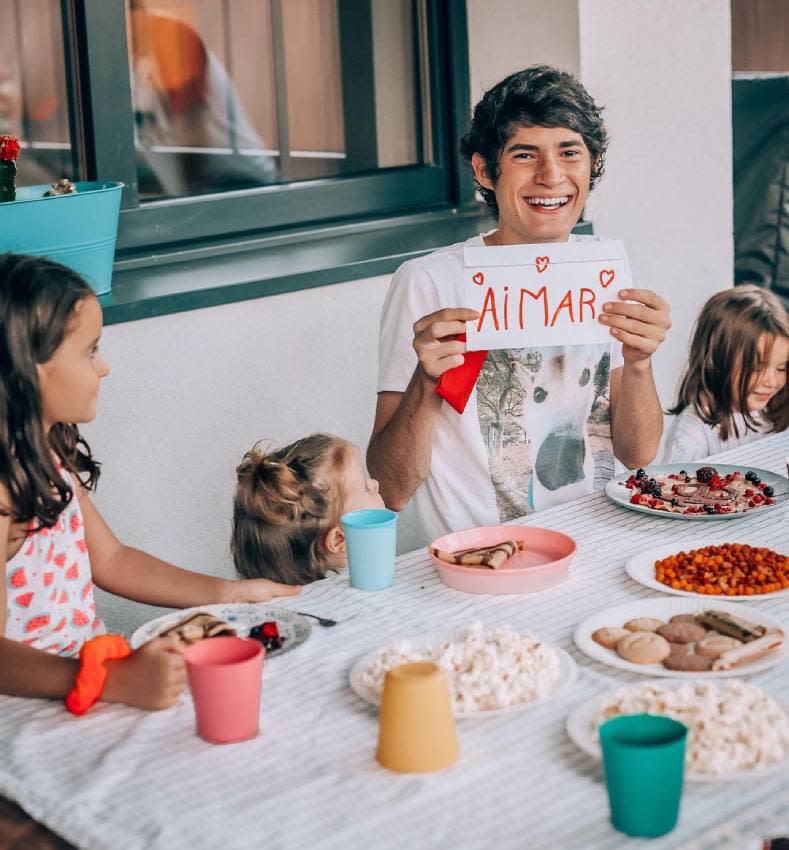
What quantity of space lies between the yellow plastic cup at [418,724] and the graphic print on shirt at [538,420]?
1.03 metres

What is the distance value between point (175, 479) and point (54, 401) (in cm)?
103

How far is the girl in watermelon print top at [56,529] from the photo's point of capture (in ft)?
4.56

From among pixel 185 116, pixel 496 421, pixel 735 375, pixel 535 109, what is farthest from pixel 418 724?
pixel 185 116

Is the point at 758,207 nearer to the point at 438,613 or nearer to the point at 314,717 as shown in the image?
the point at 438,613

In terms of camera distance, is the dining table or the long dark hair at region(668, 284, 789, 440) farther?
the long dark hair at region(668, 284, 789, 440)

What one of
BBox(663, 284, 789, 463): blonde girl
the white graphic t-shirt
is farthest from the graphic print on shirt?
BBox(663, 284, 789, 463): blonde girl

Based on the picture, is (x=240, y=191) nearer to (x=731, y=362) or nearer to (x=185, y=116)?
(x=185, y=116)

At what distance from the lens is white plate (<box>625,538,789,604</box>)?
1.58 meters

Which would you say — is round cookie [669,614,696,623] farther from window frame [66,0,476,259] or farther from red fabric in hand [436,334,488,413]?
window frame [66,0,476,259]

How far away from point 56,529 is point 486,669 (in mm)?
685

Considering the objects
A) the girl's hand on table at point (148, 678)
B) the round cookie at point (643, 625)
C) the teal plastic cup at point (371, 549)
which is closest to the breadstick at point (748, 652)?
the round cookie at point (643, 625)

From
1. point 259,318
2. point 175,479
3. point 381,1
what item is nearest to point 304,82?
point 381,1

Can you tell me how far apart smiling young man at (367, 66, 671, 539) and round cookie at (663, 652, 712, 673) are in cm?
77

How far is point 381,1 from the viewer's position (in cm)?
328
